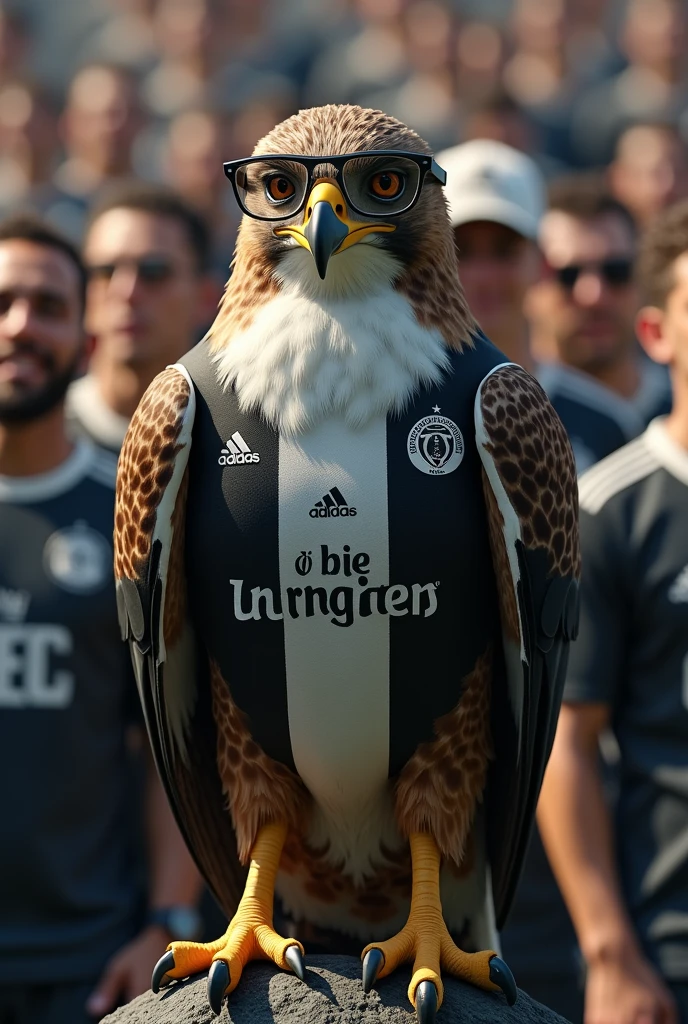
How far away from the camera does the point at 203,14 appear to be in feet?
43.4

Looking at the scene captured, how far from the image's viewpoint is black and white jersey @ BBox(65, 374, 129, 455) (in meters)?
6.15

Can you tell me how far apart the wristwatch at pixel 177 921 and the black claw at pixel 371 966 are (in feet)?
6.44

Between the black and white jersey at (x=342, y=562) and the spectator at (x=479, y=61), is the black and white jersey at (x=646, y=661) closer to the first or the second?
the black and white jersey at (x=342, y=562)

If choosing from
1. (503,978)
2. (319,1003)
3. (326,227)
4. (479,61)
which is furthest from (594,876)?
(479,61)

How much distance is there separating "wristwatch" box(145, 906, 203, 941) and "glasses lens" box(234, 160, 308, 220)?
2.55 meters

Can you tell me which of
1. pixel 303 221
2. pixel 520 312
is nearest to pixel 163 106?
pixel 520 312

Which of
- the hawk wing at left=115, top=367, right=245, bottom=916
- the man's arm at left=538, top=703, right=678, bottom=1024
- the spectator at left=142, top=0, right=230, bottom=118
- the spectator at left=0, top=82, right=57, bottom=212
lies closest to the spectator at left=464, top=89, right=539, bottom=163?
the spectator at left=0, top=82, right=57, bottom=212

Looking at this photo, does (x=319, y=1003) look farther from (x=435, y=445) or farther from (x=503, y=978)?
(x=435, y=445)

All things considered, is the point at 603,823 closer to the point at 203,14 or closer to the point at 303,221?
the point at 303,221

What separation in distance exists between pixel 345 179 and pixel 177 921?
2718mm

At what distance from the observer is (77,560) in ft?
16.7

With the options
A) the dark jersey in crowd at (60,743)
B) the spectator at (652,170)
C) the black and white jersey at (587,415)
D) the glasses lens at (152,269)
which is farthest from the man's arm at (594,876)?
the spectator at (652,170)

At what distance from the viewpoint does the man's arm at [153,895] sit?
4.85 meters

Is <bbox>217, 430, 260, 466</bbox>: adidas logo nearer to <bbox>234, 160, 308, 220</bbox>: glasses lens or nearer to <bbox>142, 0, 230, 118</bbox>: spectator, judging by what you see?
<bbox>234, 160, 308, 220</bbox>: glasses lens
